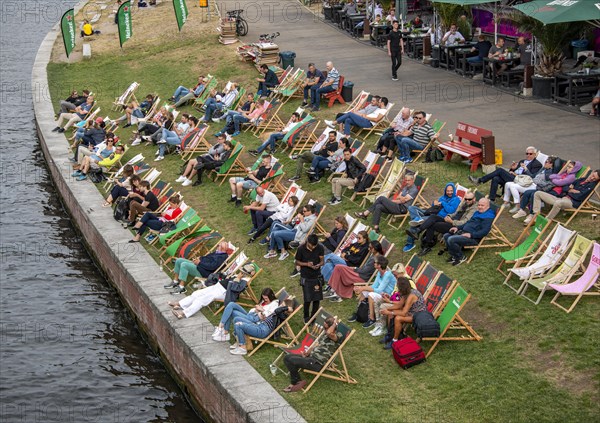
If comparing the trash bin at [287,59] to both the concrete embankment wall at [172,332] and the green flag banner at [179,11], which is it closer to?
the concrete embankment wall at [172,332]

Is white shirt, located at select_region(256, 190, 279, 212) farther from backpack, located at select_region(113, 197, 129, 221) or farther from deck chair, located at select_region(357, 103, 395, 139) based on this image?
deck chair, located at select_region(357, 103, 395, 139)

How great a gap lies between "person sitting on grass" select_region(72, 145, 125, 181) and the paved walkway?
7.21m

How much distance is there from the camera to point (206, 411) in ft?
49.7

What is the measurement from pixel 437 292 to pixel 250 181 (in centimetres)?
768

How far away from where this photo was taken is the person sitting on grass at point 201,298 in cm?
1648

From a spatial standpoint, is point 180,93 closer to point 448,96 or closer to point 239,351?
point 448,96

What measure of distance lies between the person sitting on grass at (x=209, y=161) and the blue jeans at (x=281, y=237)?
5.10m

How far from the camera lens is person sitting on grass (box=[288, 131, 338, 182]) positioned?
72.0 feet

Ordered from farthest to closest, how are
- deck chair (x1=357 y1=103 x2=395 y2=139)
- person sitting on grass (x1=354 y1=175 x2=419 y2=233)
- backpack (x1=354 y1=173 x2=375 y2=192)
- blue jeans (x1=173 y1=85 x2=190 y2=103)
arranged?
blue jeans (x1=173 y1=85 x2=190 y2=103) → deck chair (x1=357 y1=103 x2=395 y2=139) → backpack (x1=354 y1=173 x2=375 y2=192) → person sitting on grass (x1=354 y1=175 x2=419 y2=233)

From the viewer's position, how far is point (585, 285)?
14672mm

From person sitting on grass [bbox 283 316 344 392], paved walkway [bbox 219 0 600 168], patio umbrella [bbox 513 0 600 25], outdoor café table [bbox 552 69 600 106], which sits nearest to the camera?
person sitting on grass [bbox 283 316 344 392]

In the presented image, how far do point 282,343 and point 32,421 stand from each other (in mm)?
4292

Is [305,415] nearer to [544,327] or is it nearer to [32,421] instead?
A: [544,327]

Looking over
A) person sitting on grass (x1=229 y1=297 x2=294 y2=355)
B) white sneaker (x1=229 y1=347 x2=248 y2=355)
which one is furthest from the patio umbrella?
white sneaker (x1=229 y1=347 x2=248 y2=355)
